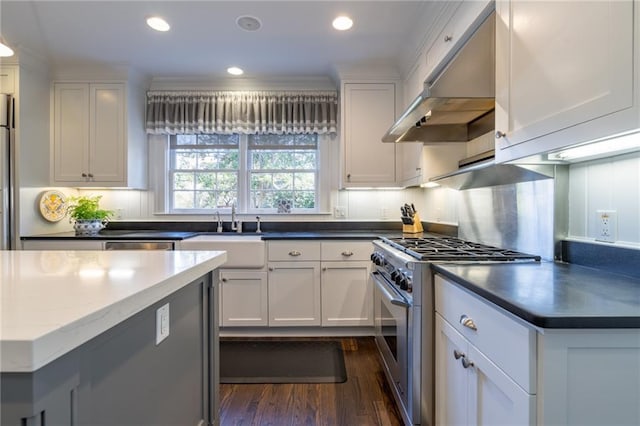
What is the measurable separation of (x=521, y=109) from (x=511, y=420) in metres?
1.05

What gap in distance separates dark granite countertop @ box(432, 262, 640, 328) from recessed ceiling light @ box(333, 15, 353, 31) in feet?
6.53

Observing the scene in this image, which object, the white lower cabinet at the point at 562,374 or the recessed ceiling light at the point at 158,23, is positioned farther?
the recessed ceiling light at the point at 158,23

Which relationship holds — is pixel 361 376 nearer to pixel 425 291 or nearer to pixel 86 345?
pixel 425 291

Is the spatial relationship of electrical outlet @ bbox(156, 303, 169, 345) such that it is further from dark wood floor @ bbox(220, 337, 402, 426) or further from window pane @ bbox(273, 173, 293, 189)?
window pane @ bbox(273, 173, 293, 189)

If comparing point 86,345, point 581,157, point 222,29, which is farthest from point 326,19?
point 86,345

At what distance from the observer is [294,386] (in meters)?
2.03

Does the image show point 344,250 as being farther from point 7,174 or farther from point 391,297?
point 7,174

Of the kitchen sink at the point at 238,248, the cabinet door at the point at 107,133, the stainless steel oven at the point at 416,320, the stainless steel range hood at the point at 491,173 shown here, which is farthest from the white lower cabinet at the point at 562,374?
the cabinet door at the point at 107,133

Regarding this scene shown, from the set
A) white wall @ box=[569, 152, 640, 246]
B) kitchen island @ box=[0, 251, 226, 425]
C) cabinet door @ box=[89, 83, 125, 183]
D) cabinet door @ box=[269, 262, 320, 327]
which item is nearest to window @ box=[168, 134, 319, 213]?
cabinet door @ box=[89, 83, 125, 183]

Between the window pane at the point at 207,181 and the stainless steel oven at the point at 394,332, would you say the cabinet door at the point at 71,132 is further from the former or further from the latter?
the stainless steel oven at the point at 394,332

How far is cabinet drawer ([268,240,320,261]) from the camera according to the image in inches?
107

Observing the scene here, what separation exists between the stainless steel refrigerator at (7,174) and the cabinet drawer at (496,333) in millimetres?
3523

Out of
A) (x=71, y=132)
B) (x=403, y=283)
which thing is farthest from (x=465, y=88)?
(x=71, y=132)

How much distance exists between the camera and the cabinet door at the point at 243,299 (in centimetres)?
271
